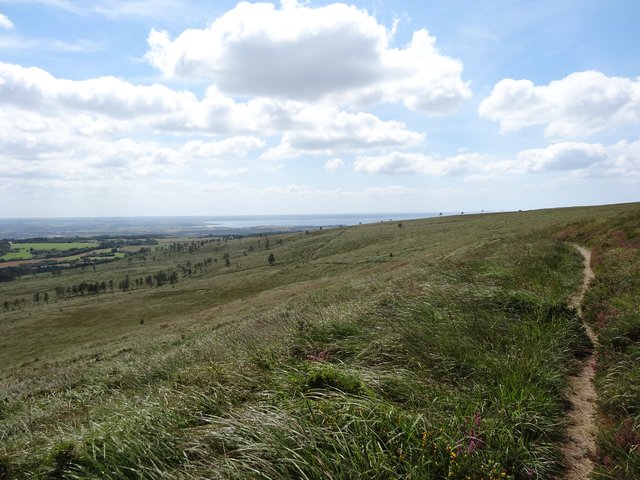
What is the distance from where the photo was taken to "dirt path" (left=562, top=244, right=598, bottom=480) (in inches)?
159

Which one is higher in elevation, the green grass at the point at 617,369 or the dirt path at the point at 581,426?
the green grass at the point at 617,369

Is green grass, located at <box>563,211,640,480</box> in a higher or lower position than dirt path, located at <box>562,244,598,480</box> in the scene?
higher

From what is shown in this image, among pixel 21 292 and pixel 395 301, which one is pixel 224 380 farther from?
pixel 21 292

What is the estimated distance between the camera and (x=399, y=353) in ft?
21.8

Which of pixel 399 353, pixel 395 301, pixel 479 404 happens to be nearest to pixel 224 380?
pixel 399 353

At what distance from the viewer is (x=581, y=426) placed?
4707mm

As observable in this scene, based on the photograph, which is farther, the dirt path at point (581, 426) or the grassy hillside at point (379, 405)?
the dirt path at point (581, 426)

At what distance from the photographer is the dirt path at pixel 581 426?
4039mm

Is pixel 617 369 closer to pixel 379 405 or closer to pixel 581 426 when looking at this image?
pixel 581 426

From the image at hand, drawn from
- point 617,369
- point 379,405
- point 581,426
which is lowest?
point 581,426

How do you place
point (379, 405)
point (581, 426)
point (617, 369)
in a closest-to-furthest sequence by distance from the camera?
point (379, 405) → point (581, 426) → point (617, 369)

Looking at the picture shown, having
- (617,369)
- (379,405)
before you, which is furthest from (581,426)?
(379,405)

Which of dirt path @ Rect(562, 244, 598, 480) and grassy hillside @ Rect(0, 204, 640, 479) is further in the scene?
dirt path @ Rect(562, 244, 598, 480)

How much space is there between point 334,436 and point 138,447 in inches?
101
